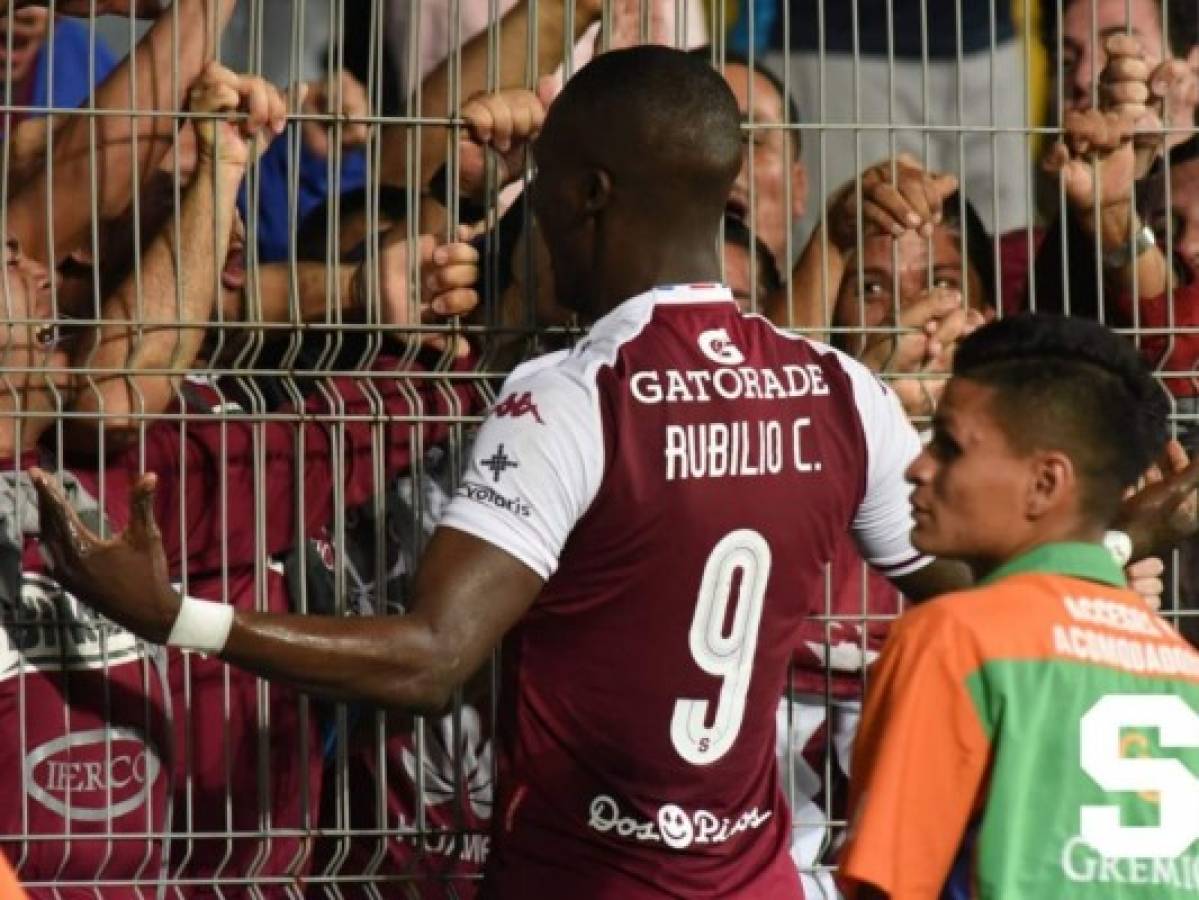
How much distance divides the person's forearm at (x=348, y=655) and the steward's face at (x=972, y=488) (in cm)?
81

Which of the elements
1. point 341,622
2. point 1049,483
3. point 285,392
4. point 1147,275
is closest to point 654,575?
point 341,622

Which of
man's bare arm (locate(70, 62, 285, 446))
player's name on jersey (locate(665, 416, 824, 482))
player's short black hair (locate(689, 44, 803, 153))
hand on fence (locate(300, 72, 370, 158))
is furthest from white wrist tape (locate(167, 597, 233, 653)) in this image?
player's short black hair (locate(689, 44, 803, 153))

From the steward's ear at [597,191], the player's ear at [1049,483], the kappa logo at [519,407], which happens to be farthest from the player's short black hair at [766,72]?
the player's ear at [1049,483]

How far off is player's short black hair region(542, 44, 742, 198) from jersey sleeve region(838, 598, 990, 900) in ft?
4.07

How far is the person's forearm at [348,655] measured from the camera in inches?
165

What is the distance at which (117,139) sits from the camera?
5508 mm

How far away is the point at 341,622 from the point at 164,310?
127cm

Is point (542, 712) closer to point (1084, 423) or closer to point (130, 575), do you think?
point (130, 575)

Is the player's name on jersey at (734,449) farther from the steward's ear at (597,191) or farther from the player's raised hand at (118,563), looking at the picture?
the player's raised hand at (118,563)

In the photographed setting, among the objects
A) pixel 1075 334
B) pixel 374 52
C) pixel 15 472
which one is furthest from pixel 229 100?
pixel 1075 334

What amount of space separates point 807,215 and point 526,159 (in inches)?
75.7

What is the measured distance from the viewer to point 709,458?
14.5 ft

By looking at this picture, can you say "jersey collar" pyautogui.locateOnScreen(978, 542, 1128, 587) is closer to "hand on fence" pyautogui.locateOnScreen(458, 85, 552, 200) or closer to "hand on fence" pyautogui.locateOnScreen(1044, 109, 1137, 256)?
"hand on fence" pyautogui.locateOnScreen(458, 85, 552, 200)

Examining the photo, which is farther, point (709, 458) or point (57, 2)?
point (57, 2)
